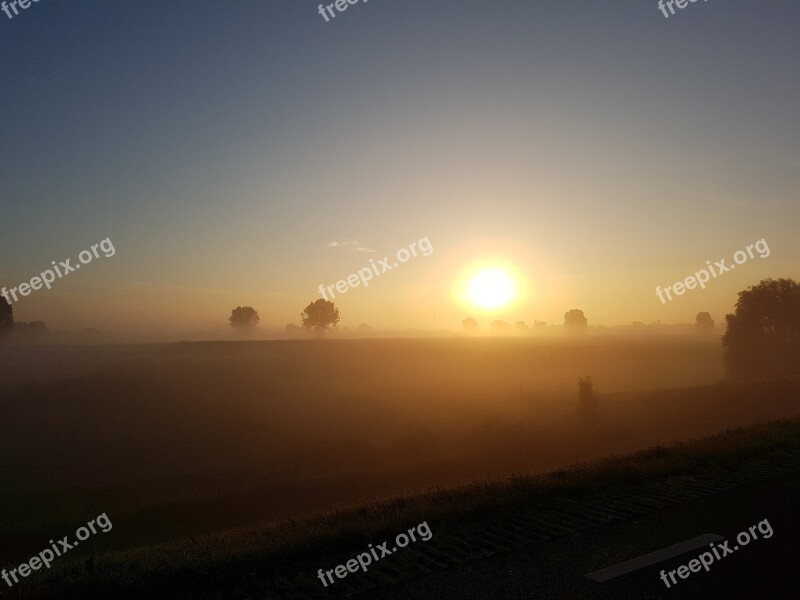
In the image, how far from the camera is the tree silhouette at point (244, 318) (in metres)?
176

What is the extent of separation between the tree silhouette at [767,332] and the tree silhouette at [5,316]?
129m

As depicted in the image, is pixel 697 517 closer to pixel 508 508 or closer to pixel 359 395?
pixel 508 508

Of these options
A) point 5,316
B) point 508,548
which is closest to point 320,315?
point 5,316

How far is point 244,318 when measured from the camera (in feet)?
578

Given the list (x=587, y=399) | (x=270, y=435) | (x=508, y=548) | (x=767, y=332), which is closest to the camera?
(x=508, y=548)

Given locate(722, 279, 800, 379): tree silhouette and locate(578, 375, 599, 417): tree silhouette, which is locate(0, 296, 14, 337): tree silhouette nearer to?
locate(578, 375, 599, 417): tree silhouette

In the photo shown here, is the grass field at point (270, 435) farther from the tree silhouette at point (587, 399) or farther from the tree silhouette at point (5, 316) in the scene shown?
the tree silhouette at point (5, 316)

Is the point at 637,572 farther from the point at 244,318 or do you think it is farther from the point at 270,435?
the point at 244,318

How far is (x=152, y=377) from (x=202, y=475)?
4271cm

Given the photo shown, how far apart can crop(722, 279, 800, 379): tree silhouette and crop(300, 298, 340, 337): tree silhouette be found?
101 m

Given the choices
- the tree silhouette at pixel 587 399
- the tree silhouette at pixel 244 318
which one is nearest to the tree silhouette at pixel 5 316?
the tree silhouette at pixel 244 318

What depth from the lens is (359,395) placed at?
63938mm

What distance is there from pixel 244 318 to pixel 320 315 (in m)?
30.4

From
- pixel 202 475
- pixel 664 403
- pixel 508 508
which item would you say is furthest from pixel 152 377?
pixel 508 508
